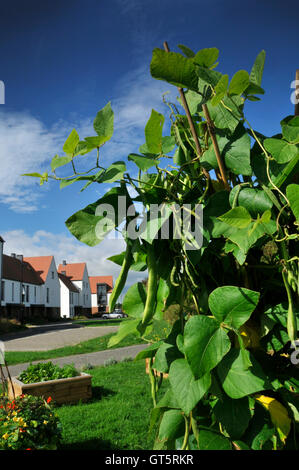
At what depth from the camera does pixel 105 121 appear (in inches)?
24.3

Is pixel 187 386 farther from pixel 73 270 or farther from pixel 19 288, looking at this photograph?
pixel 73 270

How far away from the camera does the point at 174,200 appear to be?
Result: 0.63 metres

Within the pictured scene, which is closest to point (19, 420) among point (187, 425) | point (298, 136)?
point (187, 425)

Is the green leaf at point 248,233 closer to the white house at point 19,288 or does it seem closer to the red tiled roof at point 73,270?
the white house at point 19,288

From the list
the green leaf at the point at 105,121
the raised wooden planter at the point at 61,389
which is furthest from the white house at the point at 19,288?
the green leaf at the point at 105,121

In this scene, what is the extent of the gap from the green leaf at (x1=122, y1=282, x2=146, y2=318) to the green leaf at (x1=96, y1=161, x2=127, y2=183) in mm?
253

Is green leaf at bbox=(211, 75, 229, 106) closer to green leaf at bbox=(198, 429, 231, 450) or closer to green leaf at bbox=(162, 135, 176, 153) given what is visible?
green leaf at bbox=(162, 135, 176, 153)

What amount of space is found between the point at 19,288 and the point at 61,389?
29.5 m

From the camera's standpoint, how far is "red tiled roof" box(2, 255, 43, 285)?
31453 mm

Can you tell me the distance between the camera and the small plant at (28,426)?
2586 mm

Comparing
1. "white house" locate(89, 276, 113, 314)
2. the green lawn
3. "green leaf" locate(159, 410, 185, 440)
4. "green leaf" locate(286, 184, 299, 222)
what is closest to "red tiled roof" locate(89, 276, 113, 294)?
"white house" locate(89, 276, 113, 314)

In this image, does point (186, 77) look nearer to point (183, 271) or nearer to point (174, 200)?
point (174, 200)

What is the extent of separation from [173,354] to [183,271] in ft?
0.51
